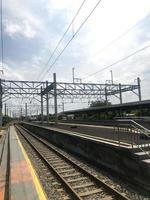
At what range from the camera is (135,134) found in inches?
440

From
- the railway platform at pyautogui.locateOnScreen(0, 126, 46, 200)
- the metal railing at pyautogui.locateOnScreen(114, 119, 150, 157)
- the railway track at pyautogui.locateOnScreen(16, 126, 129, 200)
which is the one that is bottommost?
the railway track at pyautogui.locateOnScreen(16, 126, 129, 200)

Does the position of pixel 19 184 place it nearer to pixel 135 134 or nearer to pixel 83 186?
pixel 83 186

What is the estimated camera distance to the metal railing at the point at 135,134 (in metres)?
10.4

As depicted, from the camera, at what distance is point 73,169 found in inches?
513

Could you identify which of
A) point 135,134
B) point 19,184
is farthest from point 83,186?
point 135,134

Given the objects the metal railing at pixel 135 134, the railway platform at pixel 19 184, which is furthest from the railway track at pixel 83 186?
the metal railing at pixel 135 134

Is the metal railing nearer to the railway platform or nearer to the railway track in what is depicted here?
the railway track

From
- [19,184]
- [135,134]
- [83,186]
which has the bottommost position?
[83,186]

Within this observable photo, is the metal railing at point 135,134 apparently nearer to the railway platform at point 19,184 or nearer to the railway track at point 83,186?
the railway track at point 83,186

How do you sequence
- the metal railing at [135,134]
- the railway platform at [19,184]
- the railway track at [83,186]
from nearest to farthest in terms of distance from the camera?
the railway platform at [19,184] → the railway track at [83,186] → the metal railing at [135,134]

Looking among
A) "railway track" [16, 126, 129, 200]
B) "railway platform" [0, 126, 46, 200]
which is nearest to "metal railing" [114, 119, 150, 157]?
"railway track" [16, 126, 129, 200]

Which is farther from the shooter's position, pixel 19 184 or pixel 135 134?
pixel 135 134

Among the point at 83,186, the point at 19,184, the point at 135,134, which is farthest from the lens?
the point at 135,134

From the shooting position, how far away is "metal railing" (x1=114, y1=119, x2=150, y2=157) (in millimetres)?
10378
